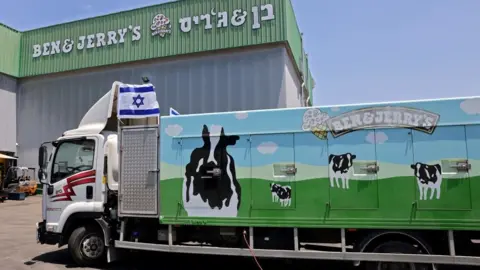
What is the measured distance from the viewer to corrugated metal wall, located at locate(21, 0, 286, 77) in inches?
792

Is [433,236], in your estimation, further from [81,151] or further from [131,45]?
[131,45]

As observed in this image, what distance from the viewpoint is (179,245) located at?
6680mm

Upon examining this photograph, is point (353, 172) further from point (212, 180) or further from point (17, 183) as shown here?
point (17, 183)

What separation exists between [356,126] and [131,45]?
19.7 meters

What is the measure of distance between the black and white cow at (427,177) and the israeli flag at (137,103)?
4689 millimetres

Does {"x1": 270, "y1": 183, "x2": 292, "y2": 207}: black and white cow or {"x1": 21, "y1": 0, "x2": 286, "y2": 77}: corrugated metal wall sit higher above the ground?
{"x1": 21, "y1": 0, "x2": 286, "y2": 77}: corrugated metal wall

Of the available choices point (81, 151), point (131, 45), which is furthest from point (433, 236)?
point (131, 45)

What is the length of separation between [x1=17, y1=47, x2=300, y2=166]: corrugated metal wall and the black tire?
14.2 metres

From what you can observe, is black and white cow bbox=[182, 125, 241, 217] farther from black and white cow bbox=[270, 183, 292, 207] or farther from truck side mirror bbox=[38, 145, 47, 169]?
truck side mirror bbox=[38, 145, 47, 169]

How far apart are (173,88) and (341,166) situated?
1717 centimetres

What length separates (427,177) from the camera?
18.1ft

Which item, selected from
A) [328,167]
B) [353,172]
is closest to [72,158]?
[328,167]

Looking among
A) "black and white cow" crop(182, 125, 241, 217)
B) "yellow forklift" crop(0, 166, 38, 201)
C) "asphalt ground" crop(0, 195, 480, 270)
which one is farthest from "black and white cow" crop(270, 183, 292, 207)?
"yellow forklift" crop(0, 166, 38, 201)

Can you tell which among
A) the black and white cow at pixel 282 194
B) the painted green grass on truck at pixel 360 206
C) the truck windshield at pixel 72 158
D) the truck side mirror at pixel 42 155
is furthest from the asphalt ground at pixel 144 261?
the truck side mirror at pixel 42 155
